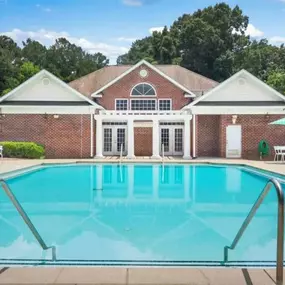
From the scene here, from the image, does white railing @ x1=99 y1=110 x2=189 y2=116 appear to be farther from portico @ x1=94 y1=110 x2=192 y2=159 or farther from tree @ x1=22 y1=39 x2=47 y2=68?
tree @ x1=22 y1=39 x2=47 y2=68

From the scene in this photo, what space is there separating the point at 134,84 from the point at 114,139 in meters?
4.49

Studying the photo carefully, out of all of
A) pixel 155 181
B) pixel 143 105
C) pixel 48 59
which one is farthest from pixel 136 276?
pixel 48 59

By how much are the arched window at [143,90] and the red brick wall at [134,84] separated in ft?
0.81

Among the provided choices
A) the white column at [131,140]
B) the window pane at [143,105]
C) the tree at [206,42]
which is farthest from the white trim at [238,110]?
the tree at [206,42]

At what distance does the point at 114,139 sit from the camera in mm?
28656

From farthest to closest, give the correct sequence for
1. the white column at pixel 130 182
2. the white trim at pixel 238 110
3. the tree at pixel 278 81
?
the tree at pixel 278 81 → the white trim at pixel 238 110 → the white column at pixel 130 182

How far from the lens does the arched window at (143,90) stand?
29750 mm

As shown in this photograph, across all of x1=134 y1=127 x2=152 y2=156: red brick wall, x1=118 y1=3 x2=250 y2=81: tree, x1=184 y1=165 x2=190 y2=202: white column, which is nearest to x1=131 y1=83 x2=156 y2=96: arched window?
x1=134 y1=127 x2=152 y2=156: red brick wall

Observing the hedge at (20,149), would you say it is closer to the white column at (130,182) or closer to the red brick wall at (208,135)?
the white column at (130,182)

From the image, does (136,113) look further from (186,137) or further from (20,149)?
(20,149)

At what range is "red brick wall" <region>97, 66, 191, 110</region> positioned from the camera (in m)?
29.6

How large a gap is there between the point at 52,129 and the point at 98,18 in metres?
11.9

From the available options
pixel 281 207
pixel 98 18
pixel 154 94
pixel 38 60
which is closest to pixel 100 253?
Answer: pixel 281 207

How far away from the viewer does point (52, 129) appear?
26.4 m
